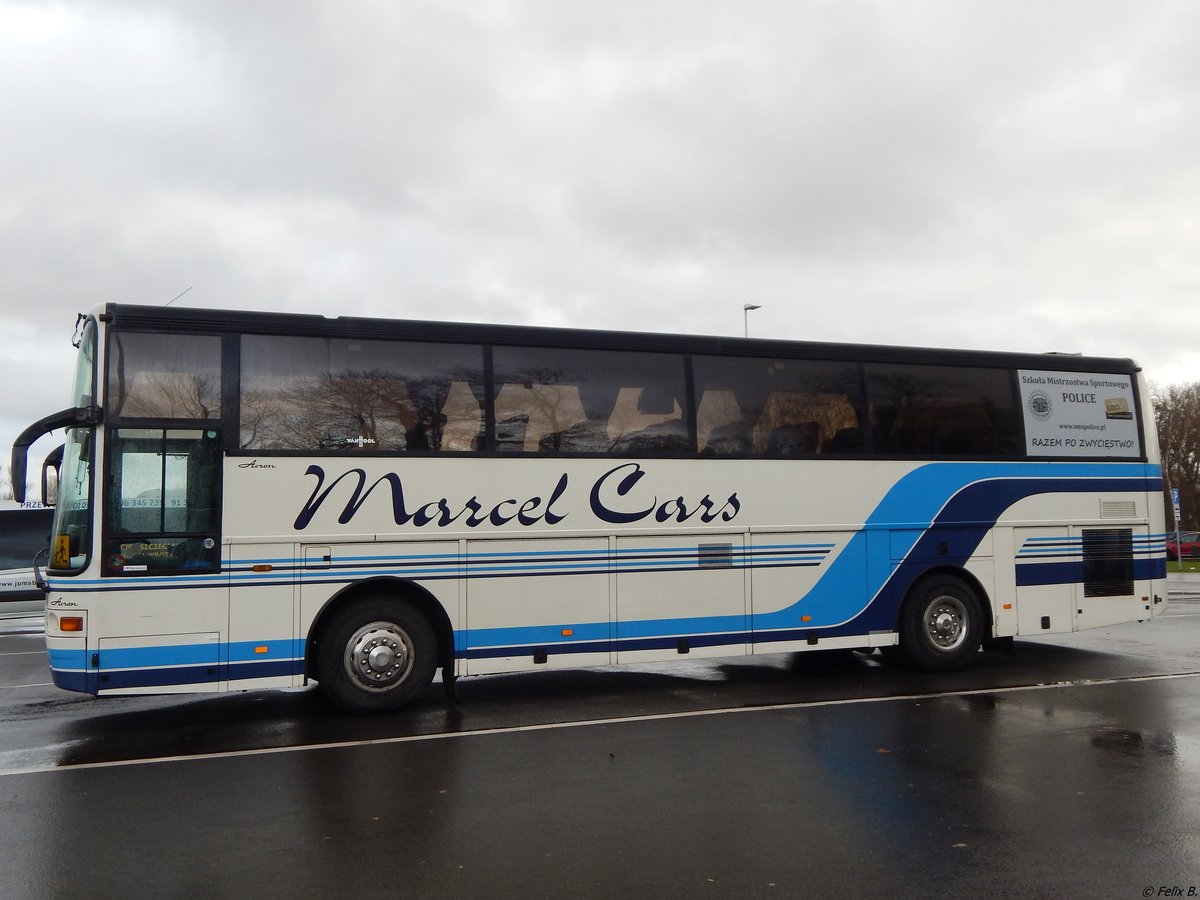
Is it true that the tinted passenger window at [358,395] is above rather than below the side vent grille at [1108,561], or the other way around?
above

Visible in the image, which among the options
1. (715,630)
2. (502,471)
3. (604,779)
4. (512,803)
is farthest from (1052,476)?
(512,803)

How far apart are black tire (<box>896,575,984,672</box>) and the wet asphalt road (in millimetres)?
567

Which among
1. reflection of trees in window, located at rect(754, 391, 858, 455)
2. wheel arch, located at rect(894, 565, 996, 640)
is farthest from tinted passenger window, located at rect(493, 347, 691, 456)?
wheel arch, located at rect(894, 565, 996, 640)

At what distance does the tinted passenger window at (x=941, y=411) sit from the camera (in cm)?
1150

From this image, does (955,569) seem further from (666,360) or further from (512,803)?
(512,803)

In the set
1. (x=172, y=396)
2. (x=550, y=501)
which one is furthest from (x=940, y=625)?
(x=172, y=396)

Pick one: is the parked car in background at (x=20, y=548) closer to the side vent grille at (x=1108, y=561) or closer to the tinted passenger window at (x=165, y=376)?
the tinted passenger window at (x=165, y=376)

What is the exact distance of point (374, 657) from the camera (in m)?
9.28

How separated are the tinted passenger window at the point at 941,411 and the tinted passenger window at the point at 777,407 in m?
0.34

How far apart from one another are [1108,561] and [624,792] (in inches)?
335

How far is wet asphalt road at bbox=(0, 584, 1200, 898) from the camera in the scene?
5.09 m

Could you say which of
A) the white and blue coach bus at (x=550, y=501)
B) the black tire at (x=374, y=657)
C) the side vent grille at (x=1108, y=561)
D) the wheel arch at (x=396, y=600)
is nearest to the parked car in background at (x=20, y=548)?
the white and blue coach bus at (x=550, y=501)

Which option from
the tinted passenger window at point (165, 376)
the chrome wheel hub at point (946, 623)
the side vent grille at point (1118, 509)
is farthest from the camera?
the side vent grille at point (1118, 509)

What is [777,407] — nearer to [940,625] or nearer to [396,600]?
[940,625]
